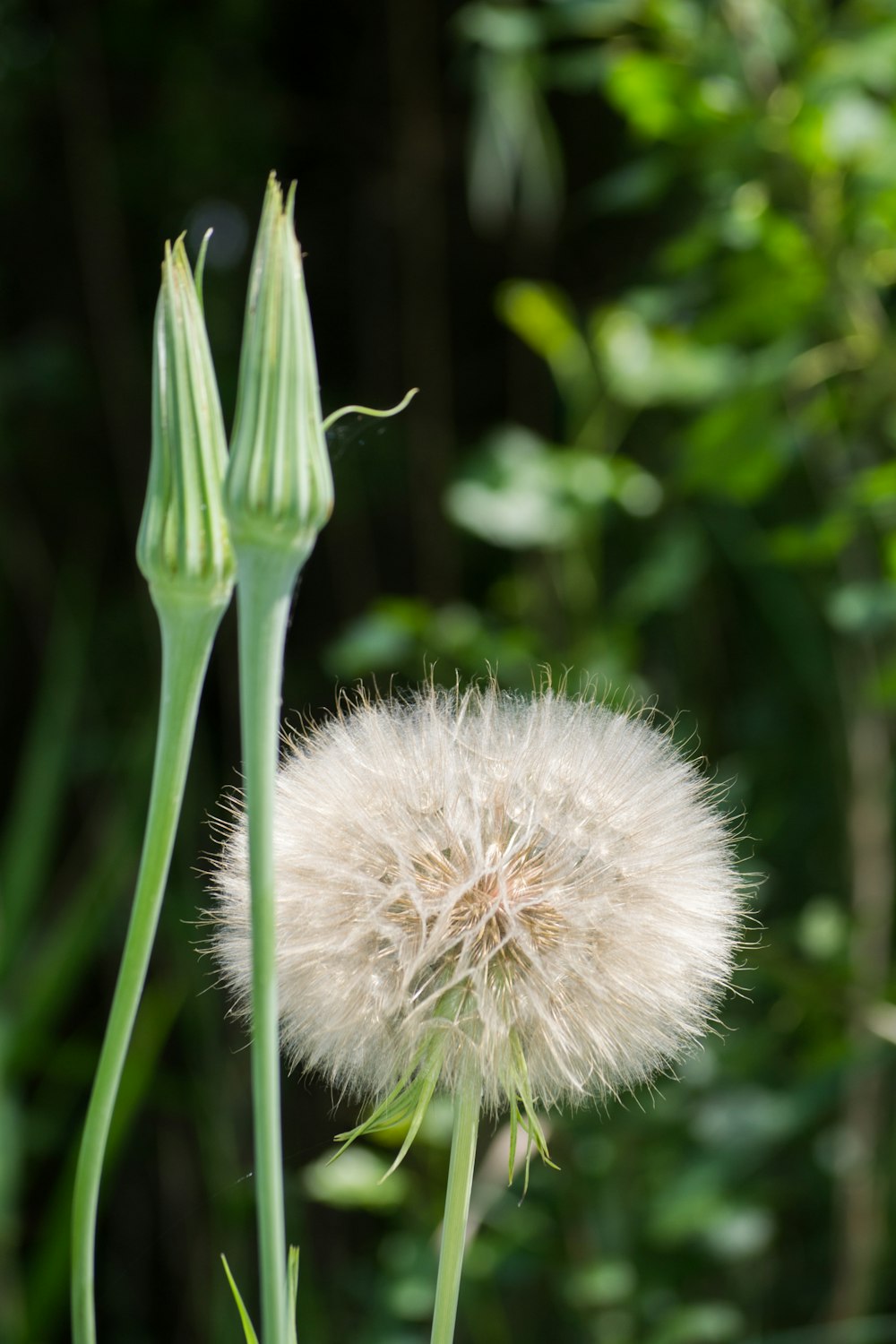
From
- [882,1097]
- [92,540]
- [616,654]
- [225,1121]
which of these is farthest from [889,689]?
[92,540]

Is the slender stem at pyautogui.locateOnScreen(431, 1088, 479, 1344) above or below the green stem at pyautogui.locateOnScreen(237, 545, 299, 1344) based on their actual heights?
below

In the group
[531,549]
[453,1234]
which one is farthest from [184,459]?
Answer: [531,549]

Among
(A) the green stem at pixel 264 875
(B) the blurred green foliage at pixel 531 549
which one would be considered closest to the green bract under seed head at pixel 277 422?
(A) the green stem at pixel 264 875

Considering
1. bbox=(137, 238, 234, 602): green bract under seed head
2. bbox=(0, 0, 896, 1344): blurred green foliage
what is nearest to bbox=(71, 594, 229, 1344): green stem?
bbox=(137, 238, 234, 602): green bract under seed head

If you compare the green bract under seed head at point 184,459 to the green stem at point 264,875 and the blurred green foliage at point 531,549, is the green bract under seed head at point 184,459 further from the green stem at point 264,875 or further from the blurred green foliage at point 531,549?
the blurred green foliage at point 531,549

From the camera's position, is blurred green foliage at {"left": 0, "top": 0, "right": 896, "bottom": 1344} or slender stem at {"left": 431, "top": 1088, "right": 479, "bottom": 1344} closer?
slender stem at {"left": 431, "top": 1088, "right": 479, "bottom": 1344}

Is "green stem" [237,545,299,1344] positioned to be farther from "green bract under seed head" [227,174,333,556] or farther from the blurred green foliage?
the blurred green foliage
